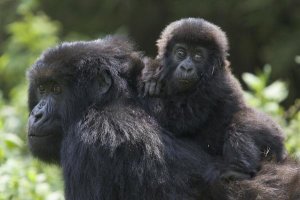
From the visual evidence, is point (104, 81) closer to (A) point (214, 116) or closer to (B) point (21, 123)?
(A) point (214, 116)

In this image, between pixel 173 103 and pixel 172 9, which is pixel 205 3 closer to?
pixel 172 9

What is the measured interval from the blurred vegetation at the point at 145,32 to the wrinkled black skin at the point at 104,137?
2.09m

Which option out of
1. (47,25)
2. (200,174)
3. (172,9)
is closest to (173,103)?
(200,174)

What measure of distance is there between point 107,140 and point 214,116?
0.81m

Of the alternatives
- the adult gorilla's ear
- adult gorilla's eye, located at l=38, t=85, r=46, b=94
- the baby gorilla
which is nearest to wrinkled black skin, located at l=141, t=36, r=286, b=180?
the baby gorilla

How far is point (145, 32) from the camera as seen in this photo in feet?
39.2

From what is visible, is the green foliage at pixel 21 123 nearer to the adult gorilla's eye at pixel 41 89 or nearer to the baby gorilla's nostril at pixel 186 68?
the adult gorilla's eye at pixel 41 89

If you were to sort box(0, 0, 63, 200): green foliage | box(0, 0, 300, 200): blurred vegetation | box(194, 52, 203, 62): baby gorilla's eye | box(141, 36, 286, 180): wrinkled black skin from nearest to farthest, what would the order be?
box(141, 36, 286, 180): wrinkled black skin
box(194, 52, 203, 62): baby gorilla's eye
box(0, 0, 63, 200): green foliage
box(0, 0, 300, 200): blurred vegetation

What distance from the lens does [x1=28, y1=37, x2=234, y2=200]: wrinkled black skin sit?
4477 mm

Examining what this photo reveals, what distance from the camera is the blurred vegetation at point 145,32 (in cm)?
811

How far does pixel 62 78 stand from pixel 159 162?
0.89 metres

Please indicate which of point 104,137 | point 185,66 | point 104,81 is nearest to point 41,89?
point 104,81

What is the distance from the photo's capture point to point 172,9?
10.9 meters

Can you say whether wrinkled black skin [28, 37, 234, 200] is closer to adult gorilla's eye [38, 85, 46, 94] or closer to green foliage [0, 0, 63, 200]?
adult gorilla's eye [38, 85, 46, 94]
